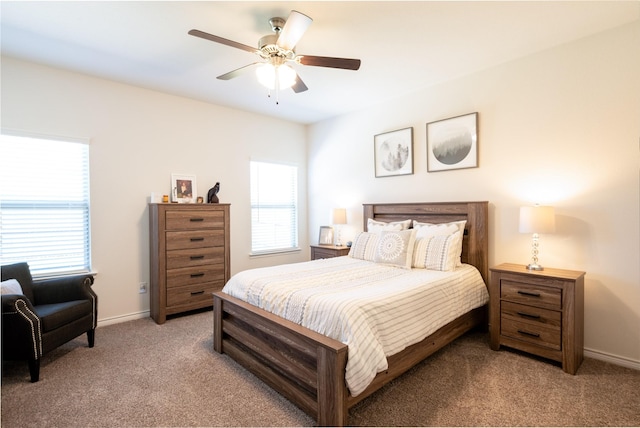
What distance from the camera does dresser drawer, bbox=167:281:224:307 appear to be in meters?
3.60

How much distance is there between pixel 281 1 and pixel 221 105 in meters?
2.44

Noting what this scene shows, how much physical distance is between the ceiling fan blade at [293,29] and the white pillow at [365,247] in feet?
6.95

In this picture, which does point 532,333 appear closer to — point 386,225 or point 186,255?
point 386,225

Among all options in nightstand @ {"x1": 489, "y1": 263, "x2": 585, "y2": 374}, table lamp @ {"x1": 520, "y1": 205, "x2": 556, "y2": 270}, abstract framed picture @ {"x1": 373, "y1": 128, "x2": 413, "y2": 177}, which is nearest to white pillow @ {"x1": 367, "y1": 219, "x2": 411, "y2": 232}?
abstract framed picture @ {"x1": 373, "y1": 128, "x2": 413, "y2": 177}

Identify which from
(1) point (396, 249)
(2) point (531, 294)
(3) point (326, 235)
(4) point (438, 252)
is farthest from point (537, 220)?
(3) point (326, 235)

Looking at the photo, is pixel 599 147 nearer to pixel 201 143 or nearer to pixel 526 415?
→ pixel 526 415

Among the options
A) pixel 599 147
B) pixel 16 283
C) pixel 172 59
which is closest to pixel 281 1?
pixel 172 59

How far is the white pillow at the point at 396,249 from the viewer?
3.09m

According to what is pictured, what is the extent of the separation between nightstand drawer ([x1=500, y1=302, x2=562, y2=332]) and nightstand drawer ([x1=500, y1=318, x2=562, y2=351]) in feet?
0.08

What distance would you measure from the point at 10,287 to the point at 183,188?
1.93 m

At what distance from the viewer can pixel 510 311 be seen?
8.90ft

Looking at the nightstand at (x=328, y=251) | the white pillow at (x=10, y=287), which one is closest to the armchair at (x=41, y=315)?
the white pillow at (x=10, y=287)

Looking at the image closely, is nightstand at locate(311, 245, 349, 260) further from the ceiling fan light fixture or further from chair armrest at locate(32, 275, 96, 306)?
chair armrest at locate(32, 275, 96, 306)

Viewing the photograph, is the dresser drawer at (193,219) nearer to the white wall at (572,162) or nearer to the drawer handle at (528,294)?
the white wall at (572,162)
